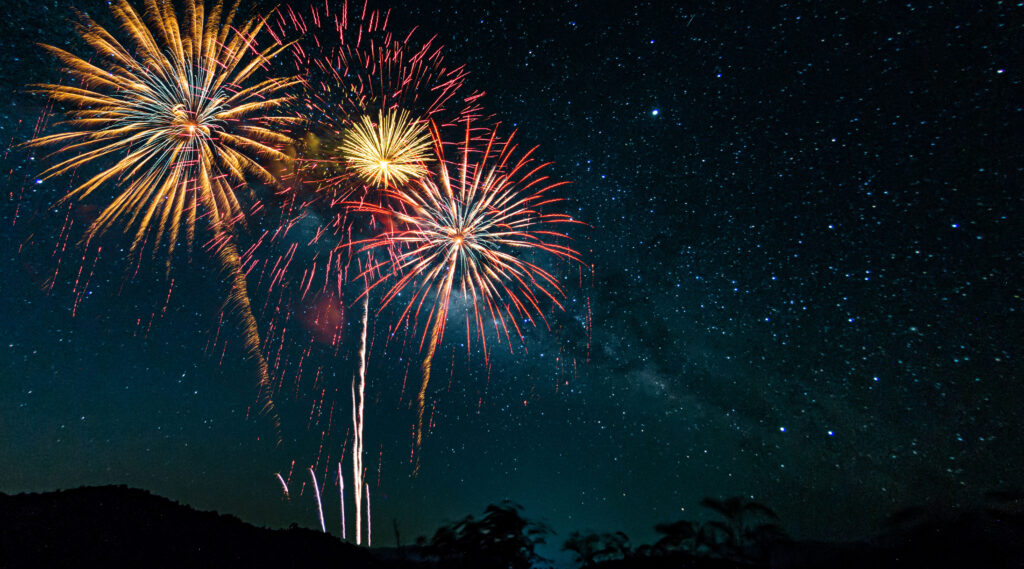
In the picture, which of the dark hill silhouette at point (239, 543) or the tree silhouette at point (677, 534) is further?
the tree silhouette at point (677, 534)

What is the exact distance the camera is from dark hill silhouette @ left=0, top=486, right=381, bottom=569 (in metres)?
8.00

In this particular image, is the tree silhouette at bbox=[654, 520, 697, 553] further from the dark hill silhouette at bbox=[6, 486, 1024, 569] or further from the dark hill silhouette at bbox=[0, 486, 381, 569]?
the dark hill silhouette at bbox=[0, 486, 381, 569]

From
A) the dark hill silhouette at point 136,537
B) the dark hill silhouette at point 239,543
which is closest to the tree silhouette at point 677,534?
the dark hill silhouette at point 239,543

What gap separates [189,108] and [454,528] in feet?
54.8

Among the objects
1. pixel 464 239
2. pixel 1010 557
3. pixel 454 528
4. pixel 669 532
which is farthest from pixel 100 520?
pixel 1010 557

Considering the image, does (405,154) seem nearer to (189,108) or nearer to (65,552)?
(189,108)

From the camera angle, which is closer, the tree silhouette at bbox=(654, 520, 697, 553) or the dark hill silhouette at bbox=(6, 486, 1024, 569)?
the dark hill silhouette at bbox=(6, 486, 1024, 569)

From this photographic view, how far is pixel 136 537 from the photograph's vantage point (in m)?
8.96

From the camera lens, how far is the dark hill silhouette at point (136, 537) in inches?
315

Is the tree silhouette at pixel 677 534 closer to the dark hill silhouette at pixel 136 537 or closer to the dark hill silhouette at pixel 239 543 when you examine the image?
the dark hill silhouette at pixel 239 543

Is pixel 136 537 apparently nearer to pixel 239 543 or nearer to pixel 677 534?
pixel 239 543

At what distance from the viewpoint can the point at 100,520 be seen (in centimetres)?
935

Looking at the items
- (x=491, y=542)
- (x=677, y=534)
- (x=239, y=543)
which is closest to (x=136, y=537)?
(x=239, y=543)

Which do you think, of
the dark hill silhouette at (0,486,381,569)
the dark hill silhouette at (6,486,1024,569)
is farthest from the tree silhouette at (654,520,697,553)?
the dark hill silhouette at (0,486,381,569)
